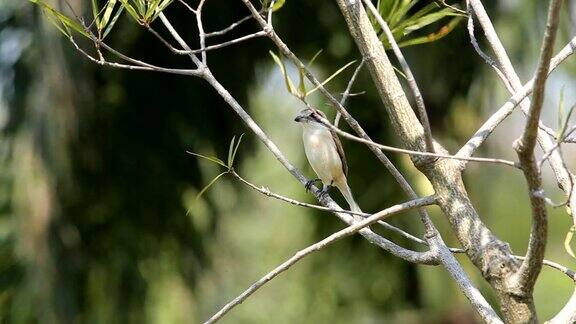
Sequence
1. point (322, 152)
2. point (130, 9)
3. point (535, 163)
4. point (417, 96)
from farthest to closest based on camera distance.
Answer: point (322, 152) < point (130, 9) < point (417, 96) < point (535, 163)

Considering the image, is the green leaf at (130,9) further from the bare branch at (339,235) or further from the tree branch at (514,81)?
the tree branch at (514,81)

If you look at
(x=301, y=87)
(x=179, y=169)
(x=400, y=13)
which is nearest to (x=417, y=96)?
(x=301, y=87)

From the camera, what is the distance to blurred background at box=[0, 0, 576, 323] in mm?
3082

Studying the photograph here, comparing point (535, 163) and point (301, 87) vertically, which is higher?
point (301, 87)

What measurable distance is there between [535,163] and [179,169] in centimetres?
284

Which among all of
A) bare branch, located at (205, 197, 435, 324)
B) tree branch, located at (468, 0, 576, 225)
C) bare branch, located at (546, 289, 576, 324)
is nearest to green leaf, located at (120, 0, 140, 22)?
bare branch, located at (205, 197, 435, 324)

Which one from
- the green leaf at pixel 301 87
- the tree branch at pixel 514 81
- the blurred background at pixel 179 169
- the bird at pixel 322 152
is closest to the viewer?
the green leaf at pixel 301 87

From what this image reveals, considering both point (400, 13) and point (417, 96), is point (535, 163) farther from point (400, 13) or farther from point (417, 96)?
point (400, 13)

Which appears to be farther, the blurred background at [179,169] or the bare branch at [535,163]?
the blurred background at [179,169]

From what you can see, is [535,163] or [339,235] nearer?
[535,163]

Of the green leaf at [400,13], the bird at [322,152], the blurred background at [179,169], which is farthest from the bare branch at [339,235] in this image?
the blurred background at [179,169]

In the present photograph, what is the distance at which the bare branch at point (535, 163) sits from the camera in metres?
0.89

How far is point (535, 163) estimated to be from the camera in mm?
962

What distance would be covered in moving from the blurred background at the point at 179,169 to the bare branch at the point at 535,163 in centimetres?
204
